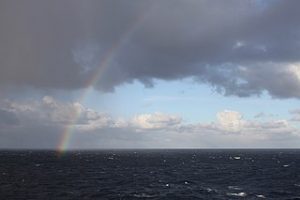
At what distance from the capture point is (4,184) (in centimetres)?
10231

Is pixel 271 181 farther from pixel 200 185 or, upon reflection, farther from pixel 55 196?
pixel 55 196

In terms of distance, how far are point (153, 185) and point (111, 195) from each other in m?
21.5

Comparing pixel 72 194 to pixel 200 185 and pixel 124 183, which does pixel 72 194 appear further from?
pixel 200 185

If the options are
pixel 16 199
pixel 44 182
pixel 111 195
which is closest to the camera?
pixel 16 199

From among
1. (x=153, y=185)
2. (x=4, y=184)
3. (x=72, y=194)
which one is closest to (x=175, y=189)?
(x=153, y=185)

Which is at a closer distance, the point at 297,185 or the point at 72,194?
the point at 72,194

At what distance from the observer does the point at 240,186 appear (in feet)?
339

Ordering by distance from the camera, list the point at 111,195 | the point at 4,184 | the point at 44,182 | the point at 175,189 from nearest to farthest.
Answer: the point at 111,195
the point at 175,189
the point at 4,184
the point at 44,182

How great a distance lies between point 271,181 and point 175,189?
33845mm

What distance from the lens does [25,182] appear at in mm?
107562

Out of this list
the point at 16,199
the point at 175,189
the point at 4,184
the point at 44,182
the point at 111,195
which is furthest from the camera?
the point at 44,182

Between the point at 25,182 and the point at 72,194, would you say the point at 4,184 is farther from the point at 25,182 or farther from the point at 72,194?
the point at 72,194

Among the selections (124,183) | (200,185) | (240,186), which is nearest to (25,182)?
(124,183)

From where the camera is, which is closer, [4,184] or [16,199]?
[16,199]
